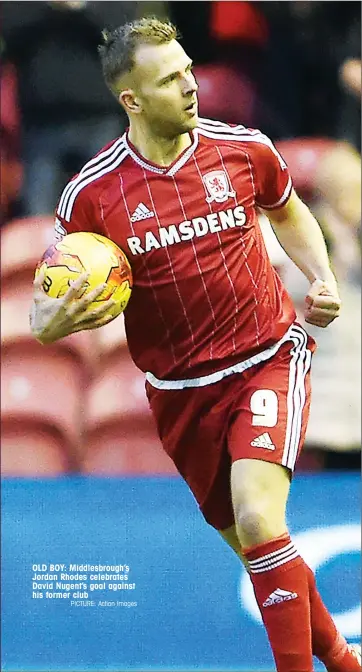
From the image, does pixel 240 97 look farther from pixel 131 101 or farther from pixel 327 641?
pixel 327 641

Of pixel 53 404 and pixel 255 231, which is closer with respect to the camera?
pixel 255 231

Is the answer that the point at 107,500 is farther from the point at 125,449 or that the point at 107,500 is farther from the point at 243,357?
the point at 243,357

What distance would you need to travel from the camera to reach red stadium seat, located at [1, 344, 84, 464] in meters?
4.85

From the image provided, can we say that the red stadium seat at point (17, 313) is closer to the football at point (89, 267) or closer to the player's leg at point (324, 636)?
the football at point (89, 267)

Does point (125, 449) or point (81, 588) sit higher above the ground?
point (125, 449)

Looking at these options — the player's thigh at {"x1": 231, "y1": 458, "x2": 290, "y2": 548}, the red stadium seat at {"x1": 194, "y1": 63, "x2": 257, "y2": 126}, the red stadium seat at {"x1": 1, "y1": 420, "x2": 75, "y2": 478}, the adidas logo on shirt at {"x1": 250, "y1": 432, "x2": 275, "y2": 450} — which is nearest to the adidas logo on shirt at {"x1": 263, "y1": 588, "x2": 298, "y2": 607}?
the player's thigh at {"x1": 231, "y1": 458, "x2": 290, "y2": 548}

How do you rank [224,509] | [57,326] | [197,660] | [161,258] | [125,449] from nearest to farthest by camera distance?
[57,326]
[161,258]
[224,509]
[197,660]
[125,449]

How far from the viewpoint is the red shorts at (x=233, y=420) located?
3.09 metres

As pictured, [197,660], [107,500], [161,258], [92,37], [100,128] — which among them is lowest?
[197,660]

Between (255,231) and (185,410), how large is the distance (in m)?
0.55

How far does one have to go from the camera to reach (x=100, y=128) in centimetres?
459

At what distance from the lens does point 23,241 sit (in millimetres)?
4781

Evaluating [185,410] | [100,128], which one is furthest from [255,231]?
[100,128]

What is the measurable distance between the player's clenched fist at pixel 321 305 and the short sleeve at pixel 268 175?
1.07 ft
